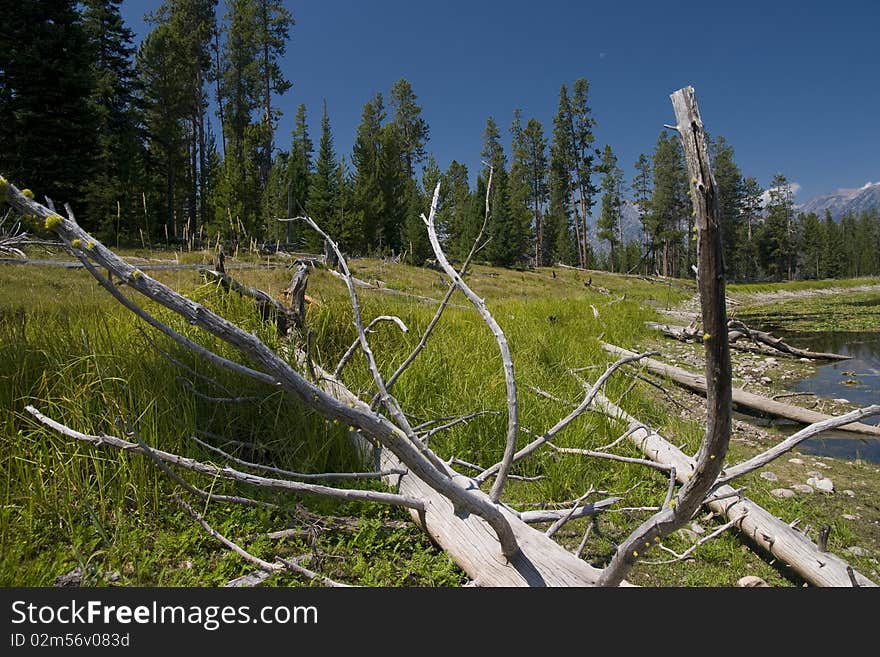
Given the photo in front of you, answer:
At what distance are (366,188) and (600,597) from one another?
3238 cm

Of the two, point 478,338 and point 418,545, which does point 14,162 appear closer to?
point 478,338

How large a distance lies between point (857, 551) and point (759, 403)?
3628 mm

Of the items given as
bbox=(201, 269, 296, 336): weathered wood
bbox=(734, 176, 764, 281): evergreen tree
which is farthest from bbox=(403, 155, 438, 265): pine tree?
bbox=(734, 176, 764, 281): evergreen tree

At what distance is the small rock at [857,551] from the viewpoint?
268cm

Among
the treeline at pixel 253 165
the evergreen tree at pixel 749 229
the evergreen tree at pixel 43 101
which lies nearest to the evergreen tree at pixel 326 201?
the treeline at pixel 253 165

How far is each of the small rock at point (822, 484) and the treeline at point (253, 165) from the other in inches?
79.5

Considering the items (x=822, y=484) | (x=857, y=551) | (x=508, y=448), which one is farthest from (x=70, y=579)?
(x=822, y=484)

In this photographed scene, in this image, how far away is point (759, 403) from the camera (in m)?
5.90

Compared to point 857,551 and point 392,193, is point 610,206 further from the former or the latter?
point 857,551

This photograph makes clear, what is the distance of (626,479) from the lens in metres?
3.36

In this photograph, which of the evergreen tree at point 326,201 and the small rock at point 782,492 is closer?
→ the small rock at point 782,492

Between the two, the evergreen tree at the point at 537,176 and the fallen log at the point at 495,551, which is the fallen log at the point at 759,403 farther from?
the evergreen tree at the point at 537,176

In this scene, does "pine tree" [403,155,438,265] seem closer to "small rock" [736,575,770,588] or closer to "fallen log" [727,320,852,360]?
"fallen log" [727,320,852,360]

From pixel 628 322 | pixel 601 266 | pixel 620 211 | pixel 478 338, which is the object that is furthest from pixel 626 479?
pixel 601 266
